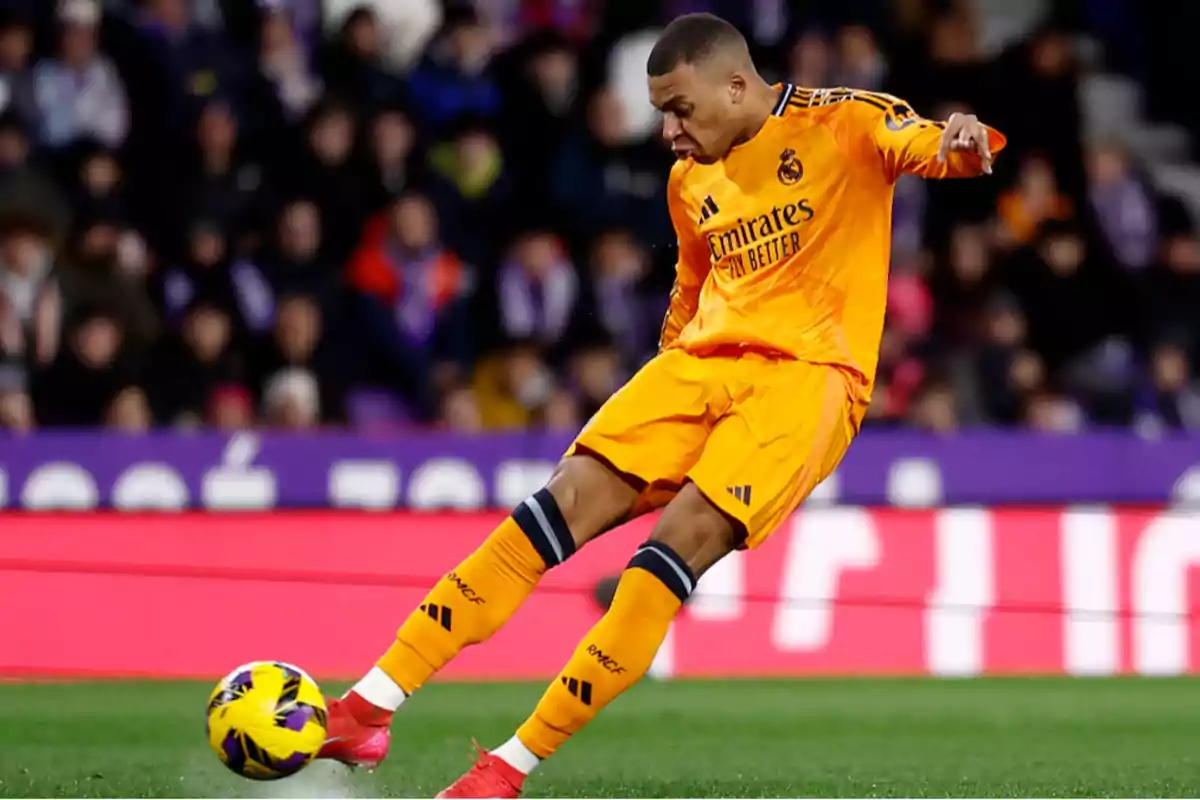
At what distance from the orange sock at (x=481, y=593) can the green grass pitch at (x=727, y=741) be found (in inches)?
19.5

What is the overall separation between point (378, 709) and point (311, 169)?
6.94 m

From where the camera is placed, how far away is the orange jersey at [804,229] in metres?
5.80

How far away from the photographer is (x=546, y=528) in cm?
568

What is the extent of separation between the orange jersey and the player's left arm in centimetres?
1

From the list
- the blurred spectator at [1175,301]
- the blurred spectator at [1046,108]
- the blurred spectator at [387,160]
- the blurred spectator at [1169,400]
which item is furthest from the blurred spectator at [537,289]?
the blurred spectator at [1175,301]

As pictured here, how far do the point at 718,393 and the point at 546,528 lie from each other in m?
0.60

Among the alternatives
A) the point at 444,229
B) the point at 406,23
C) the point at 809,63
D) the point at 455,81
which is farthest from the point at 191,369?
the point at 809,63

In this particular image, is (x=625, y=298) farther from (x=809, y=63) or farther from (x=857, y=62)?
(x=857, y=62)

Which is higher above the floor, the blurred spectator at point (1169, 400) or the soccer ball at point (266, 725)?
the blurred spectator at point (1169, 400)

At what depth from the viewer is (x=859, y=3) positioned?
14.2 m

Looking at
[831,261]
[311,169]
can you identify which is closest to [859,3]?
[311,169]

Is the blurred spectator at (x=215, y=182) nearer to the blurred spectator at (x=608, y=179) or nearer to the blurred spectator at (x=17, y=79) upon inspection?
the blurred spectator at (x=17, y=79)

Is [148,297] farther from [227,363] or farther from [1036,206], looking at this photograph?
[1036,206]

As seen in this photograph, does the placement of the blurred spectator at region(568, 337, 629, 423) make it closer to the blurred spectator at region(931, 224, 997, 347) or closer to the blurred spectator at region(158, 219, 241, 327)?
the blurred spectator at region(158, 219, 241, 327)
